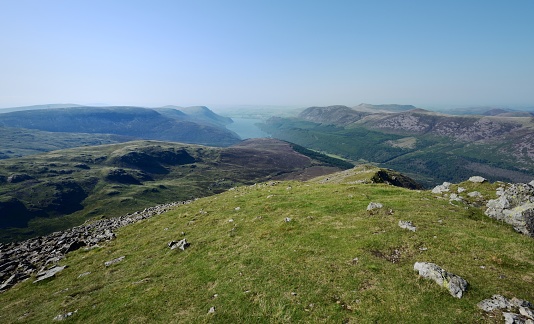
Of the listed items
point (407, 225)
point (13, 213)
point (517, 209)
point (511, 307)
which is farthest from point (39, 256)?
point (13, 213)

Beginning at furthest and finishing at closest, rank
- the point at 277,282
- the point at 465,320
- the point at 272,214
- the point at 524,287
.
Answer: the point at 272,214 < the point at 277,282 < the point at 524,287 < the point at 465,320

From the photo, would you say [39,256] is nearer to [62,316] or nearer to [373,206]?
[62,316]

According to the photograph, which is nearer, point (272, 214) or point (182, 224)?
point (272, 214)

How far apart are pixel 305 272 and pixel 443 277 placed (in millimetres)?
8836

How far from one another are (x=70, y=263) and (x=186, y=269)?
56.4 feet

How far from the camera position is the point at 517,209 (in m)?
24.6

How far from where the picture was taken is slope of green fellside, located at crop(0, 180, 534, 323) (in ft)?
51.6

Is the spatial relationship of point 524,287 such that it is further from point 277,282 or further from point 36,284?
point 36,284

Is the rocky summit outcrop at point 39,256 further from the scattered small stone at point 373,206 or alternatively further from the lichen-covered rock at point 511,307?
the lichen-covered rock at point 511,307

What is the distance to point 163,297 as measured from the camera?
784 inches

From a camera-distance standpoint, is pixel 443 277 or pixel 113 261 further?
pixel 113 261

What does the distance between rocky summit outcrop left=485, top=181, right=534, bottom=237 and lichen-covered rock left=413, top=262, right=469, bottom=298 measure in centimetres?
1259

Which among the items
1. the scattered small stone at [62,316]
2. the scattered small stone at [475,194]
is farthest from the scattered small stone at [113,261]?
the scattered small stone at [475,194]

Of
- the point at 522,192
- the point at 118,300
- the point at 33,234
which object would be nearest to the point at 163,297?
the point at 118,300
